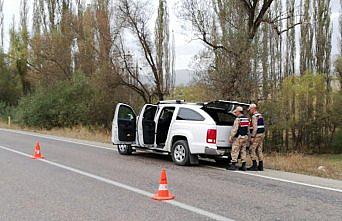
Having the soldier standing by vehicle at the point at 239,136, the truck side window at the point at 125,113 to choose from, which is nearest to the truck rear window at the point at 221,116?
the soldier standing by vehicle at the point at 239,136

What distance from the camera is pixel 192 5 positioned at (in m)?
22.9

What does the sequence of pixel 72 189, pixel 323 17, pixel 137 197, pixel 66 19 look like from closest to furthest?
pixel 137 197 < pixel 72 189 < pixel 323 17 < pixel 66 19

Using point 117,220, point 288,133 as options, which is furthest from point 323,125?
point 117,220

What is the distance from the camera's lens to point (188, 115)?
41.3ft

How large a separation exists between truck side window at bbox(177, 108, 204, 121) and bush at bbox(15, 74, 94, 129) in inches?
811

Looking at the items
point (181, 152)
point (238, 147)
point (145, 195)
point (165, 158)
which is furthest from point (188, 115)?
point (145, 195)

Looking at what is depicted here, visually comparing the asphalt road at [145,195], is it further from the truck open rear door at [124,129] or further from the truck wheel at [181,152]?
the truck open rear door at [124,129]

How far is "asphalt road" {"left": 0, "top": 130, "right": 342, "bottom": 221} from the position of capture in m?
6.71

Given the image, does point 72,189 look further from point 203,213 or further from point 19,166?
point 19,166

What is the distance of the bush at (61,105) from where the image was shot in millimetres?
32906

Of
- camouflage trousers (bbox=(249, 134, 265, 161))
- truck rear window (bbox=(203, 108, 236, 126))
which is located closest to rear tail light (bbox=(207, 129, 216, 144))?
truck rear window (bbox=(203, 108, 236, 126))

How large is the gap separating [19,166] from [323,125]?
21.9 metres

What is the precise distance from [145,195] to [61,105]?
27053mm

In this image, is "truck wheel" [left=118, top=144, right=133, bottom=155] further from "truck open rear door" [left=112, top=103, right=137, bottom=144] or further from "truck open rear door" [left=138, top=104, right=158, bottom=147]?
"truck open rear door" [left=138, top=104, right=158, bottom=147]
